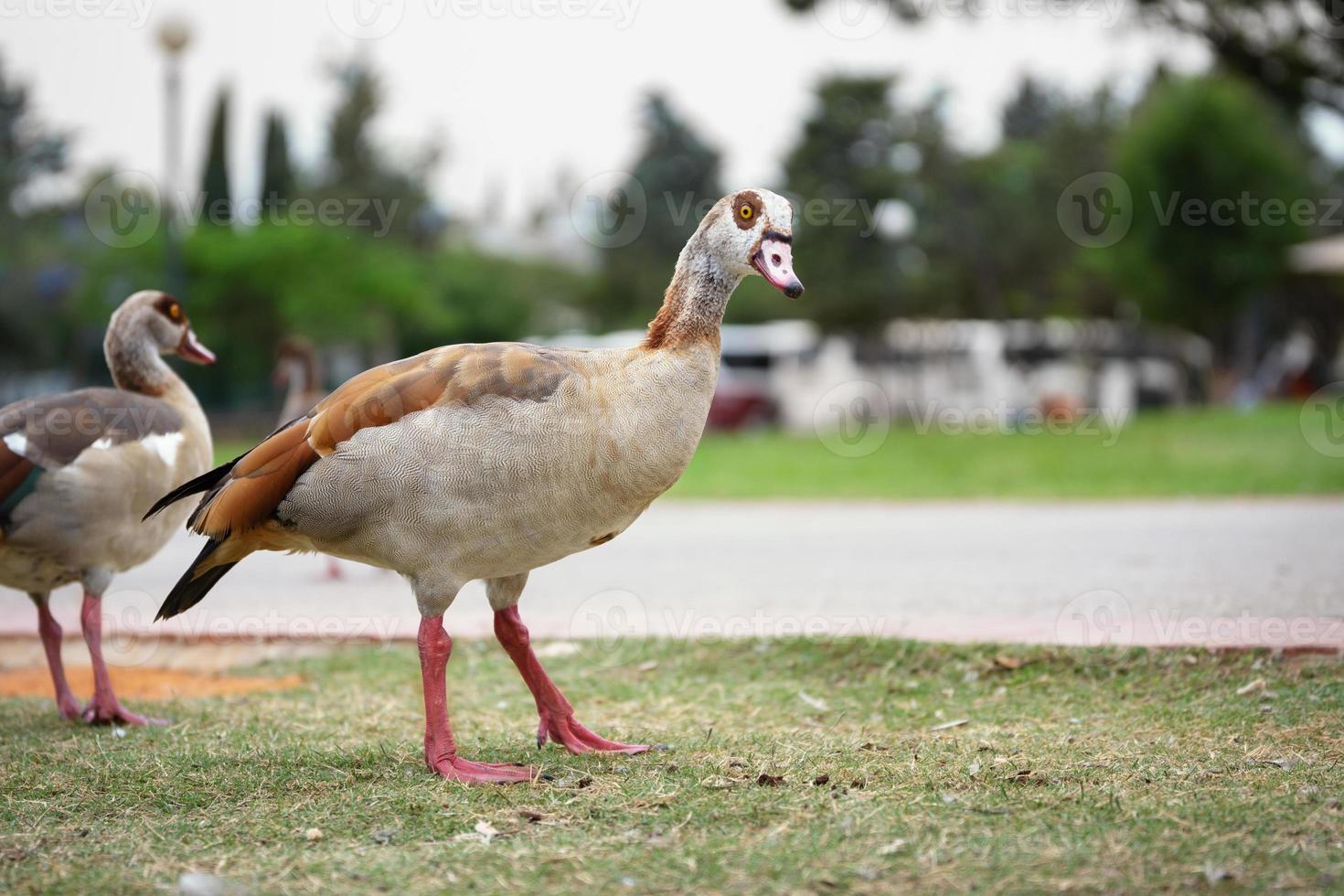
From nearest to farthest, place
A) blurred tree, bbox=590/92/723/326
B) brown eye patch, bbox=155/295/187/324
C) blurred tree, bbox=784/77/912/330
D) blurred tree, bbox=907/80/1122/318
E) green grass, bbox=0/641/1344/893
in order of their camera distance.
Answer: green grass, bbox=0/641/1344/893
brown eye patch, bbox=155/295/187/324
blurred tree, bbox=784/77/912/330
blurred tree, bbox=907/80/1122/318
blurred tree, bbox=590/92/723/326

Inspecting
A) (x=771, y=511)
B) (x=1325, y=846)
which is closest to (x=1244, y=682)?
(x=1325, y=846)

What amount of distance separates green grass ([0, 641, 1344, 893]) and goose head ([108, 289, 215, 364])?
5.47 ft

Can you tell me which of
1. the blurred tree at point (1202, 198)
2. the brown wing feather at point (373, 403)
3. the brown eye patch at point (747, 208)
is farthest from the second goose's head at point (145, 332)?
the blurred tree at point (1202, 198)

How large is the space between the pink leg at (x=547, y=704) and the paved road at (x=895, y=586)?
1.95 meters

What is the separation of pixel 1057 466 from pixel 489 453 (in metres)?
13.0

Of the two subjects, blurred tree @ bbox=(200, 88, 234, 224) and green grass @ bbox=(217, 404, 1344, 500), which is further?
blurred tree @ bbox=(200, 88, 234, 224)

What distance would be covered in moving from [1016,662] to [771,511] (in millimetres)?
7994

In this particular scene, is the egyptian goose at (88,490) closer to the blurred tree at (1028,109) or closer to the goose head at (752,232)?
the goose head at (752,232)

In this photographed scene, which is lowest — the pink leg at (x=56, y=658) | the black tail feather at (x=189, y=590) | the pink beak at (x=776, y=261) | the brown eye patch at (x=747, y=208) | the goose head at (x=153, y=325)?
the pink leg at (x=56, y=658)

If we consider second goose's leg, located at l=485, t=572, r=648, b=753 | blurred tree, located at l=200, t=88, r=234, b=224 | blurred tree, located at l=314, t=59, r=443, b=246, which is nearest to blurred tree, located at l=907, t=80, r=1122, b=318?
blurred tree, located at l=314, t=59, r=443, b=246

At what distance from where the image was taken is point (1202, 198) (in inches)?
1158

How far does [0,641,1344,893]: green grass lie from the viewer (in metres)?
3.15

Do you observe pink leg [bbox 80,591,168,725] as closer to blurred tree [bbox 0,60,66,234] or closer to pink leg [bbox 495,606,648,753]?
pink leg [bbox 495,606,648,753]

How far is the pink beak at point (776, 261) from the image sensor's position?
4.17m
